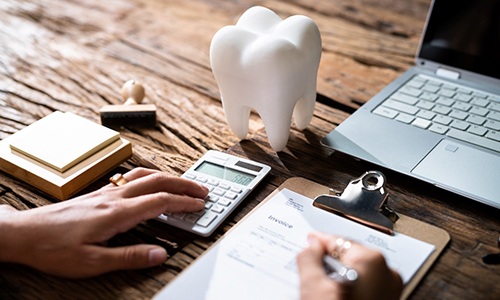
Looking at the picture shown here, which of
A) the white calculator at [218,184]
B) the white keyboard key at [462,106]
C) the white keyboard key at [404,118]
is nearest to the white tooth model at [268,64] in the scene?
the white calculator at [218,184]

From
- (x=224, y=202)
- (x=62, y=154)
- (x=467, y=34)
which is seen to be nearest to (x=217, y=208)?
(x=224, y=202)

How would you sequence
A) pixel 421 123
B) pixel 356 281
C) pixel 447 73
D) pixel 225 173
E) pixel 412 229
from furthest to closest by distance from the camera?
1. pixel 447 73
2. pixel 421 123
3. pixel 225 173
4. pixel 412 229
5. pixel 356 281

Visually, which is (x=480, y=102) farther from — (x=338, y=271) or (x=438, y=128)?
(x=338, y=271)

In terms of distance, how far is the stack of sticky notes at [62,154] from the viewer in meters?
0.80

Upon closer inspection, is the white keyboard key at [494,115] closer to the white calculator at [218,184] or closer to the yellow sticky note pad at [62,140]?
the white calculator at [218,184]

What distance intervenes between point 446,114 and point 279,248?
44 cm

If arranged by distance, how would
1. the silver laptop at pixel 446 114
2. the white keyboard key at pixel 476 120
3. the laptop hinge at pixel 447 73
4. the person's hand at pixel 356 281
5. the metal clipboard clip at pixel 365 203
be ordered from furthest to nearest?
the laptop hinge at pixel 447 73, the white keyboard key at pixel 476 120, the silver laptop at pixel 446 114, the metal clipboard clip at pixel 365 203, the person's hand at pixel 356 281

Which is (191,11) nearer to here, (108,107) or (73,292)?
(108,107)

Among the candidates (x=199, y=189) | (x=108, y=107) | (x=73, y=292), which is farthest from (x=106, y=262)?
(x=108, y=107)

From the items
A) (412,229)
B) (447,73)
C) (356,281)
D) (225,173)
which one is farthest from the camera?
(447,73)

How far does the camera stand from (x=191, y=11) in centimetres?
153

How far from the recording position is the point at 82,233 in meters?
0.66

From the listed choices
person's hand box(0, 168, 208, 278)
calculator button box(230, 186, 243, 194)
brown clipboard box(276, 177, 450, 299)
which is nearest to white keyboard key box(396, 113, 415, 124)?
brown clipboard box(276, 177, 450, 299)

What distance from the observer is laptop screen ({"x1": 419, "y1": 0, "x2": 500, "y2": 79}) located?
1.00m
